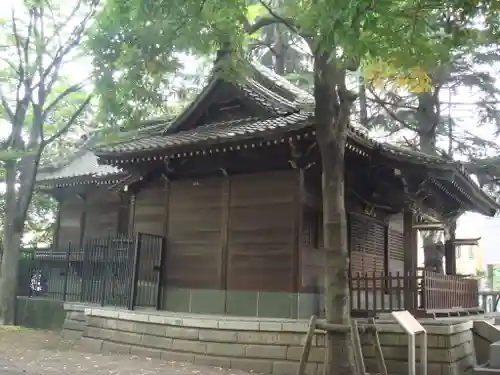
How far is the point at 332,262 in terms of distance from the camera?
7824 millimetres

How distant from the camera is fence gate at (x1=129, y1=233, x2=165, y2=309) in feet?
42.4

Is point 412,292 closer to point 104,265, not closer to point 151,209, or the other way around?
point 151,209

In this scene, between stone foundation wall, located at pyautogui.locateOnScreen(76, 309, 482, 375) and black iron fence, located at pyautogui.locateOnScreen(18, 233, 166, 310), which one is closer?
stone foundation wall, located at pyautogui.locateOnScreen(76, 309, 482, 375)

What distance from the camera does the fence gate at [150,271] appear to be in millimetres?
12938

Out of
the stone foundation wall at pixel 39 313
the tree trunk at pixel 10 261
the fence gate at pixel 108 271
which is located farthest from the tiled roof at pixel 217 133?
the stone foundation wall at pixel 39 313

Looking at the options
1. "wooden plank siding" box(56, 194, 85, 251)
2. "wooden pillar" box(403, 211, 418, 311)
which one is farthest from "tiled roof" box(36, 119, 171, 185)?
"wooden pillar" box(403, 211, 418, 311)

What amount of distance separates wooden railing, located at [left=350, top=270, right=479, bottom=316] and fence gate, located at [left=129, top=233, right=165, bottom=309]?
4.79 metres

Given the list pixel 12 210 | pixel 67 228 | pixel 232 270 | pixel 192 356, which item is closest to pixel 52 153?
pixel 67 228

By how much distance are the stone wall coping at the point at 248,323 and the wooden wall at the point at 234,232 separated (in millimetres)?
1370

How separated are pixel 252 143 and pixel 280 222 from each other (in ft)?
6.28

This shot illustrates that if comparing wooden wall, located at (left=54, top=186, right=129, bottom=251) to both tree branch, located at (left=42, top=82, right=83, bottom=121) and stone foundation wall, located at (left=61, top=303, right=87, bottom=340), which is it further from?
stone foundation wall, located at (left=61, top=303, right=87, bottom=340)

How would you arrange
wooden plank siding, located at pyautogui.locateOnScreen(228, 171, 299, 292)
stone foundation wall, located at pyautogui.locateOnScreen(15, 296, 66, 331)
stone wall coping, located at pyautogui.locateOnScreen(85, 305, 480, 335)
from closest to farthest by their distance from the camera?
stone wall coping, located at pyautogui.locateOnScreen(85, 305, 480, 335)
wooden plank siding, located at pyautogui.locateOnScreen(228, 171, 299, 292)
stone foundation wall, located at pyautogui.locateOnScreen(15, 296, 66, 331)

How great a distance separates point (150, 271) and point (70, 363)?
3.64 m

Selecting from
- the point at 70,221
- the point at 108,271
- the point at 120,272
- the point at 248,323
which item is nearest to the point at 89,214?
the point at 70,221
